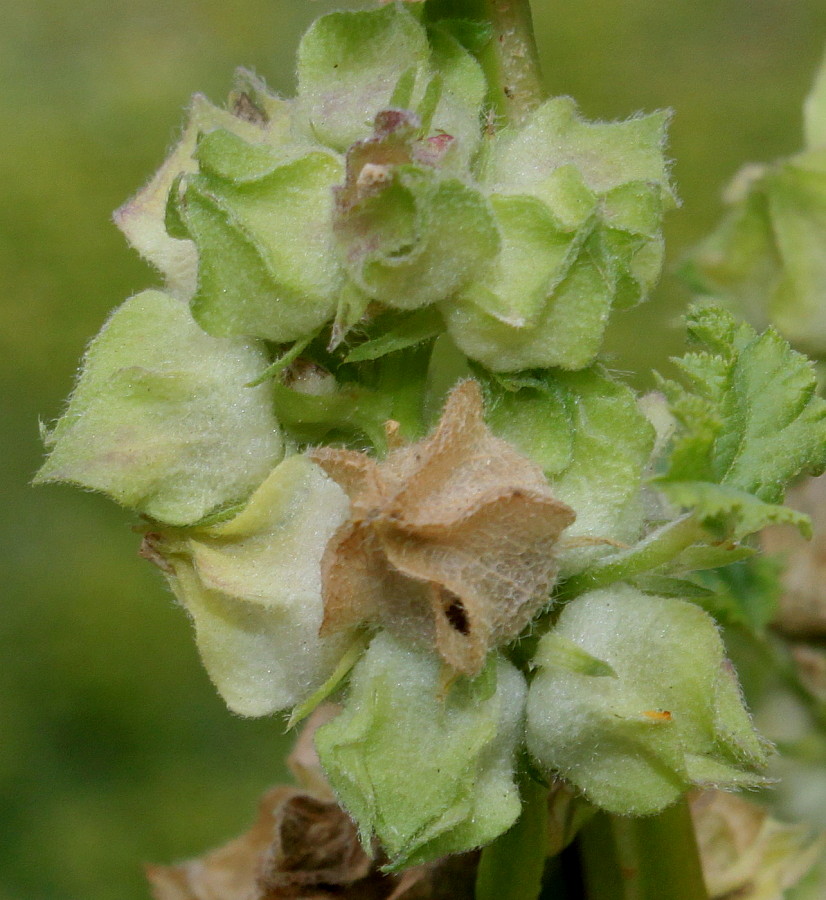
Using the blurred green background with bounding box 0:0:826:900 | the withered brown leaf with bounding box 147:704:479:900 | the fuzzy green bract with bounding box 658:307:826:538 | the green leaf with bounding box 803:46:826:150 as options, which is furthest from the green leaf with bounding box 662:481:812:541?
the blurred green background with bounding box 0:0:826:900

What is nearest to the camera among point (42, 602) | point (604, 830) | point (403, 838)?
point (403, 838)

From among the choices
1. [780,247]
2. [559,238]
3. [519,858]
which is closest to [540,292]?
[559,238]

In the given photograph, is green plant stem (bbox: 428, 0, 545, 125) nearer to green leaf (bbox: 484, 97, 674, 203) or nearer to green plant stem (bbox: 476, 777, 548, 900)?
green leaf (bbox: 484, 97, 674, 203)

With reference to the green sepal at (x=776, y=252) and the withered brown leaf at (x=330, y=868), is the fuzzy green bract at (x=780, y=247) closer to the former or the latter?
the green sepal at (x=776, y=252)

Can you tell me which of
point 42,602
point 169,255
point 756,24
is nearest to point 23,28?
point 42,602

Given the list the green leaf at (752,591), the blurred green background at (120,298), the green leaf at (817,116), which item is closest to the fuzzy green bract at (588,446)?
the green leaf at (752,591)

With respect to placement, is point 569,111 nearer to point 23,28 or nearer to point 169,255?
point 169,255

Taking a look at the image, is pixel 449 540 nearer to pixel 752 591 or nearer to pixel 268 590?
pixel 268 590
